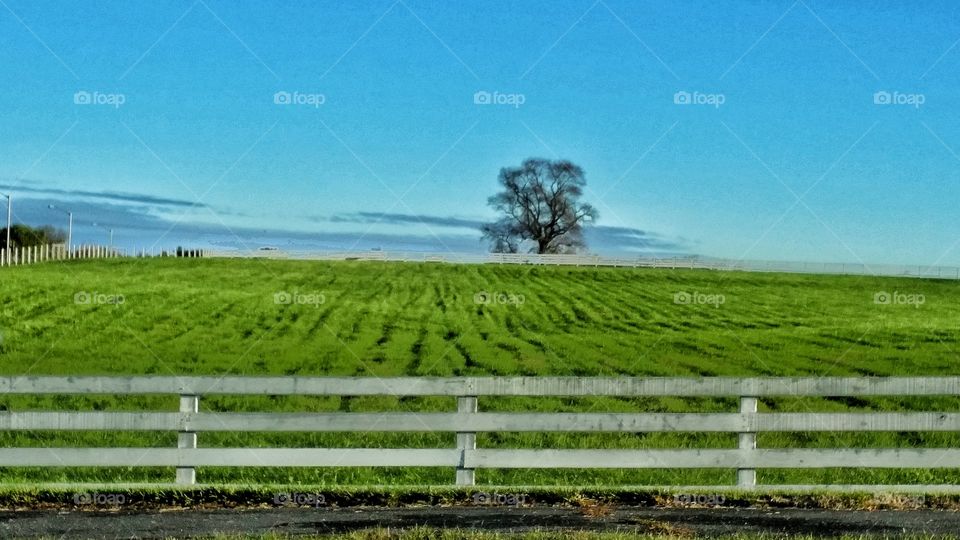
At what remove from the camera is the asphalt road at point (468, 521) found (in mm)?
9977

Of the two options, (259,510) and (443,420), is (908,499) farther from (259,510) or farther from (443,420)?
(259,510)

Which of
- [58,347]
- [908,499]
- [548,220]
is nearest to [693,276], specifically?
[548,220]

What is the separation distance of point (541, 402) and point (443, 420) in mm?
10207

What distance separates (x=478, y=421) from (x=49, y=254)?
2616 inches

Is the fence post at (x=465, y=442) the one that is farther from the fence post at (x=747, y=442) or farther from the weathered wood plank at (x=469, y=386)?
the fence post at (x=747, y=442)

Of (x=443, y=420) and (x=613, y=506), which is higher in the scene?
(x=443, y=420)

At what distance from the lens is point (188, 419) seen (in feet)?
38.2
